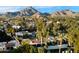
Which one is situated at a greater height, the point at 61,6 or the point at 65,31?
the point at 61,6

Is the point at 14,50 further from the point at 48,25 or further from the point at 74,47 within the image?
the point at 74,47
